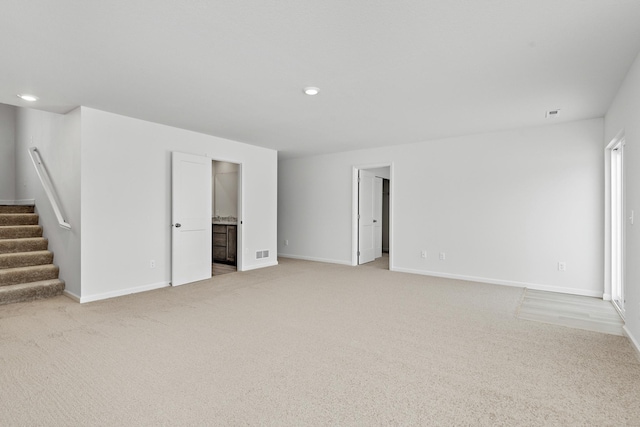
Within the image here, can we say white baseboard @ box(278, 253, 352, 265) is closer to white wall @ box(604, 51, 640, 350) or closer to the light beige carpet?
the light beige carpet

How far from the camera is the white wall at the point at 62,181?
4098 millimetres

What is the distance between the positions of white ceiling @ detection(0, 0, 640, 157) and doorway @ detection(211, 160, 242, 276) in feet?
9.88

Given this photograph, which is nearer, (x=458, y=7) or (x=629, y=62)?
(x=458, y=7)

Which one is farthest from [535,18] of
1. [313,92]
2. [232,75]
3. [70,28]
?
[70,28]

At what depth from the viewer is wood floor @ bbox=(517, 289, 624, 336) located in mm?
3344

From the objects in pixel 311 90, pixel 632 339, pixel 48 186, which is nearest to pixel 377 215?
pixel 311 90

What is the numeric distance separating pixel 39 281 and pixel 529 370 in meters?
5.67

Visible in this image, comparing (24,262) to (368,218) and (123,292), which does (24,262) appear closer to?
(123,292)

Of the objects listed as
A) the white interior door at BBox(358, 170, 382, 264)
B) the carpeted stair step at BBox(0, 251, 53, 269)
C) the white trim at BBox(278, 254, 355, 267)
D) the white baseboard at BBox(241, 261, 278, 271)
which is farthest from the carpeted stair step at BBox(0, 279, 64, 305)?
the white interior door at BBox(358, 170, 382, 264)

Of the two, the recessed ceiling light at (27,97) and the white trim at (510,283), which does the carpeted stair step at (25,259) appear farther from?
the white trim at (510,283)

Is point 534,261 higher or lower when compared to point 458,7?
lower

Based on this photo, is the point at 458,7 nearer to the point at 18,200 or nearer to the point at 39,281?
the point at 39,281

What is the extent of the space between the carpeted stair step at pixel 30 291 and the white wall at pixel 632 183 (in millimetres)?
6322

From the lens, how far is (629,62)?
9.02ft
